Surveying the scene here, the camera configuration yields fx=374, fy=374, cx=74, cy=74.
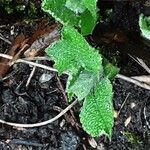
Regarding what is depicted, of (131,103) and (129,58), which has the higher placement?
(129,58)

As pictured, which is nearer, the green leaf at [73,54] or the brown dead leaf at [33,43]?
the green leaf at [73,54]

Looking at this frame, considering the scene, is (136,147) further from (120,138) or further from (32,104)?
(32,104)

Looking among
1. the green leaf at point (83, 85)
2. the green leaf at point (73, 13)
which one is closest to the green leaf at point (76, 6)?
the green leaf at point (73, 13)

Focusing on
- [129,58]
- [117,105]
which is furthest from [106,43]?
[117,105]

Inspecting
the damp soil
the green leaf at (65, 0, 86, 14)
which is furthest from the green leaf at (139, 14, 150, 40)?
the green leaf at (65, 0, 86, 14)

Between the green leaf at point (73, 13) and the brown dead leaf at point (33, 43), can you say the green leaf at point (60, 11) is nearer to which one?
the green leaf at point (73, 13)

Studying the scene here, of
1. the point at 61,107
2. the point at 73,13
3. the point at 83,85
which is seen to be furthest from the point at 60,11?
the point at 61,107
